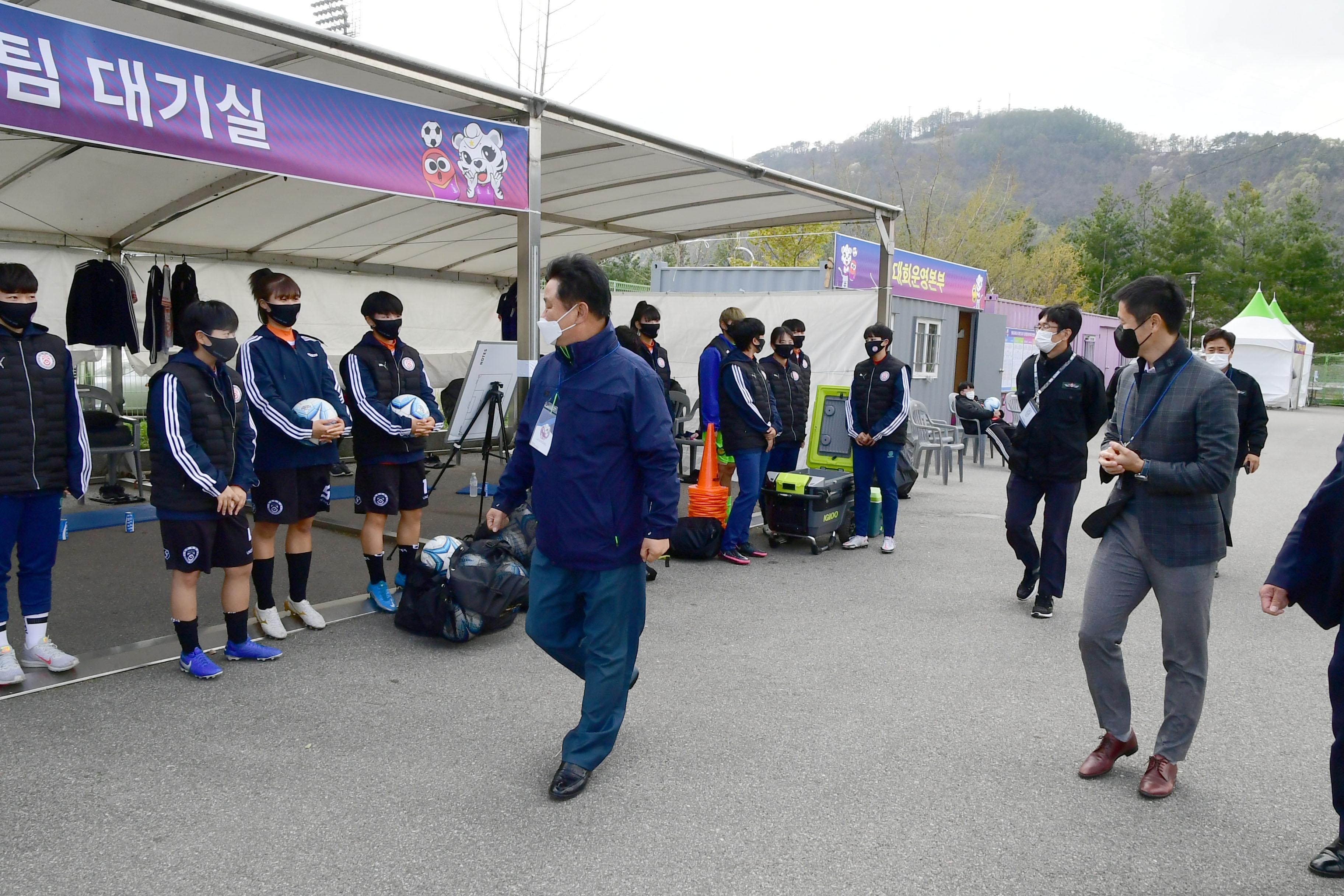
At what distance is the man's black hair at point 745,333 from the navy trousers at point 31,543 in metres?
4.59

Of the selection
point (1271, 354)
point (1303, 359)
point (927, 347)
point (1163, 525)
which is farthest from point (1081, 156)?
point (1163, 525)

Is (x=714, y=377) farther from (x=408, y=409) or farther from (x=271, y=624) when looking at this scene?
(x=271, y=624)

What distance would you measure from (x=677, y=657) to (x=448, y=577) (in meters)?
1.39

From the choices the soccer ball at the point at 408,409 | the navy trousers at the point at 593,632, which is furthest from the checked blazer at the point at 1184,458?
the soccer ball at the point at 408,409

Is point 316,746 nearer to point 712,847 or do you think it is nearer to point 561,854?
point 561,854

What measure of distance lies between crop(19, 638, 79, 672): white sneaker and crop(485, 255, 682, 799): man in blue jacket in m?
2.52

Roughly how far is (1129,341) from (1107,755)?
1.67m

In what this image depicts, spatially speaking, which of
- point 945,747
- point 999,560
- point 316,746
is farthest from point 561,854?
point 999,560

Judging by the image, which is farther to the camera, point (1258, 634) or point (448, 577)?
point (1258, 634)

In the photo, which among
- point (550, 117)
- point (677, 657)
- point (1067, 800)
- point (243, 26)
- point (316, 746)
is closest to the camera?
point (1067, 800)

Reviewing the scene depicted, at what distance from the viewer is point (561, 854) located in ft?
9.32

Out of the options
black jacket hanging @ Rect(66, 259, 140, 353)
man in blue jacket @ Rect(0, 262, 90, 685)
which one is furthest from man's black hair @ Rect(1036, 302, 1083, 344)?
black jacket hanging @ Rect(66, 259, 140, 353)

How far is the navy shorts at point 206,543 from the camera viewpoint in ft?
13.3

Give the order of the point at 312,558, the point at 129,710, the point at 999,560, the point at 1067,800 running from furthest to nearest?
the point at 999,560, the point at 312,558, the point at 129,710, the point at 1067,800
